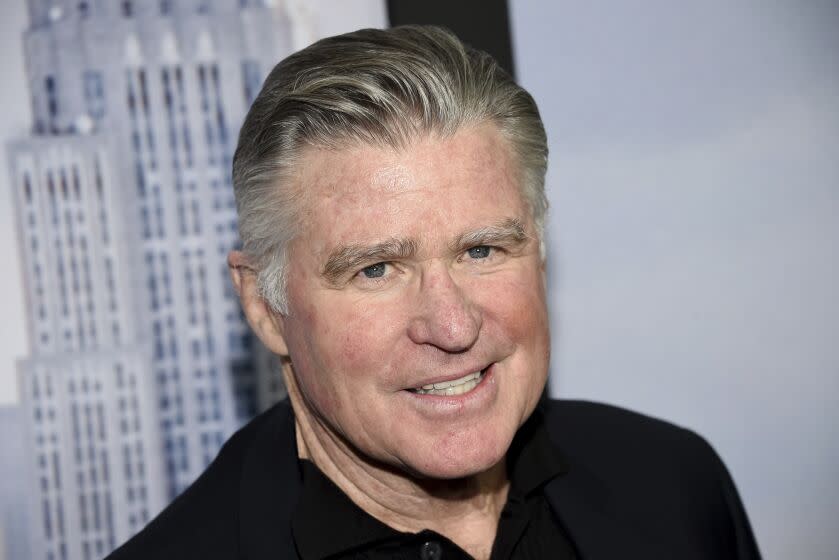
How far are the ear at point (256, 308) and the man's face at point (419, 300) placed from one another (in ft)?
0.35

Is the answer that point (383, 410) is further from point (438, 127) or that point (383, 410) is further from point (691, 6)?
point (691, 6)

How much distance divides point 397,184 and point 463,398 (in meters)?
0.37

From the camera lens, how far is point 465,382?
5.14ft

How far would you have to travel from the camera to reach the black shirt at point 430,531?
1.59 meters

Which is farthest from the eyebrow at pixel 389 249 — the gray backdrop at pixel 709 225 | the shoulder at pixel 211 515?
the gray backdrop at pixel 709 225

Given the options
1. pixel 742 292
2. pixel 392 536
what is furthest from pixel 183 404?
pixel 742 292

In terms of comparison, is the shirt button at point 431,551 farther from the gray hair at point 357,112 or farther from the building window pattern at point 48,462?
the building window pattern at point 48,462

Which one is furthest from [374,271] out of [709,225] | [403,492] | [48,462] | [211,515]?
[709,225]

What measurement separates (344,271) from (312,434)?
410 mm

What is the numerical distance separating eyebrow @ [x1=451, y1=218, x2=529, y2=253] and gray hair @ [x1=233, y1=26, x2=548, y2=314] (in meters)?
0.09

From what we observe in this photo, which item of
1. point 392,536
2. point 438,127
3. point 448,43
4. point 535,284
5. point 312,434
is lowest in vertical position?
point 392,536

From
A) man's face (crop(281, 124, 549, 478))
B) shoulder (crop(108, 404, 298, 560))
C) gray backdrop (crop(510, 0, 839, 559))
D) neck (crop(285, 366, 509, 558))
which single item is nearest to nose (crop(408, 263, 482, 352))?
man's face (crop(281, 124, 549, 478))

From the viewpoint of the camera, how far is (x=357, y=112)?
145cm

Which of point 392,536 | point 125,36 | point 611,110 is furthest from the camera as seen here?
point 611,110
